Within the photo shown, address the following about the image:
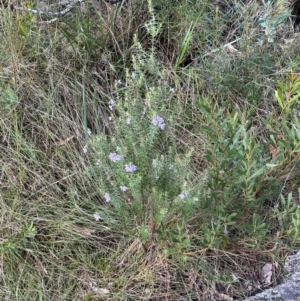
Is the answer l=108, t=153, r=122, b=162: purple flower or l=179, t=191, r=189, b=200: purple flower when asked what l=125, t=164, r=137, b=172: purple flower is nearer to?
l=108, t=153, r=122, b=162: purple flower

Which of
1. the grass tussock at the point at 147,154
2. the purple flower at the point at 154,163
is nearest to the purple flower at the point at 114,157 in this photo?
the grass tussock at the point at 147,154

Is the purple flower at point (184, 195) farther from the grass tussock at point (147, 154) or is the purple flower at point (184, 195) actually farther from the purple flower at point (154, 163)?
the purple flower at point (154, 163)

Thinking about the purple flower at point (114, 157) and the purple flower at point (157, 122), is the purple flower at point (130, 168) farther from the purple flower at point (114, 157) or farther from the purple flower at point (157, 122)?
the purple flower at point (157, 122)

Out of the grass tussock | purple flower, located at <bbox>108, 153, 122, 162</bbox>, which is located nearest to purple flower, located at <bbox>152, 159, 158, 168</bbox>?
the grass tussock

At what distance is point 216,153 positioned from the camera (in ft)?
5.99

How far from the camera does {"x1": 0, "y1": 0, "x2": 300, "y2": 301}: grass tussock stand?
1.84 m

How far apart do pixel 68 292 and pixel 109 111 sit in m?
0.92

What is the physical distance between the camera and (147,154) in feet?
6.38

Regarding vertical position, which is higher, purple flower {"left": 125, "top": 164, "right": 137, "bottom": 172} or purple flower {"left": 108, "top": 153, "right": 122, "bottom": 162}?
purple flower {"left": 108, "top": 153, "right": 122, "bottom": 162}

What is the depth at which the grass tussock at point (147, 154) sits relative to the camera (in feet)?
6.02

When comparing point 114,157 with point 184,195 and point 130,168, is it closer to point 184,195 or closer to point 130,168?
point 130,168

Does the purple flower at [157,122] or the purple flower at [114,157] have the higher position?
the purple flower at [157,122]

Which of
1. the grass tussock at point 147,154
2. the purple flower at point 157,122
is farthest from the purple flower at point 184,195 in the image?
the purple flower at point 157,122

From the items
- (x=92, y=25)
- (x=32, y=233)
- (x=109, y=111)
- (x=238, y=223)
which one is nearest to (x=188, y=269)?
(x=238, y=223)
